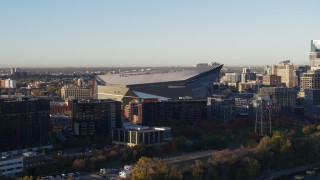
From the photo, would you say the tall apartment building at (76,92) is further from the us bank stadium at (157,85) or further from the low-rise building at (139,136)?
the low-rise building at (139,136)

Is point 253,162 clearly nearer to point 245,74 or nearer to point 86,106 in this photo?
point 86,106

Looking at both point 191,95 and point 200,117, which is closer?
point 200,117

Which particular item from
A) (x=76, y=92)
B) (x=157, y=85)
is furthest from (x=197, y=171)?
(x=76, y=92)

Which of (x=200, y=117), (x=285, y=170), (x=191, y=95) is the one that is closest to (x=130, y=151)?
(x=285, y=170)

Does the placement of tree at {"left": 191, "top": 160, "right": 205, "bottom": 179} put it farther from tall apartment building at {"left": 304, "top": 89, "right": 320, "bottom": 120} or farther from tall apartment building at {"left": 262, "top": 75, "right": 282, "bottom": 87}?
tall apartment building at {"left": 262, "top": 75, "right": 282, "bottom": 87}

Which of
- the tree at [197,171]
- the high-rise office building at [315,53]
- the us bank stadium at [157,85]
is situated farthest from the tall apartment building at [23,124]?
the high-rise office building at [315,53]

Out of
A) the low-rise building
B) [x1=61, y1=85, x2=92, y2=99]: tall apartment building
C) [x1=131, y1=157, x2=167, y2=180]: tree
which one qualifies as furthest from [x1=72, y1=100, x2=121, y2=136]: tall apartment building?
[x1=61, y1=85, x2=92, y2=99]: tall apartment building
